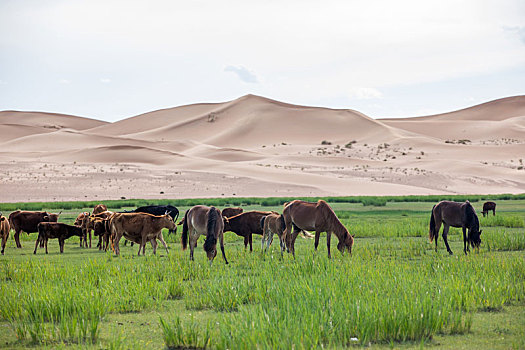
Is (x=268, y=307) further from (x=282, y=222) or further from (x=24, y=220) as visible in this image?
(x=24, y=220)

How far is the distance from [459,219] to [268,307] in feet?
30.5

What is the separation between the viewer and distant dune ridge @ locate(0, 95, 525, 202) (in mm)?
61406

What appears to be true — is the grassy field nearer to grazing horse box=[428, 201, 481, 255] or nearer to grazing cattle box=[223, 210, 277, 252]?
grazing horse box=[428, 201, 481, 255]

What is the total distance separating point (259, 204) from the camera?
1709 inches

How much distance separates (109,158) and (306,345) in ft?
282

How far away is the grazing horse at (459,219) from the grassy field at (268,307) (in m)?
2.34

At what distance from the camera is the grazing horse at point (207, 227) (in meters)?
14.9

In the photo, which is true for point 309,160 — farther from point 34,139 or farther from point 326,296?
point 326,296

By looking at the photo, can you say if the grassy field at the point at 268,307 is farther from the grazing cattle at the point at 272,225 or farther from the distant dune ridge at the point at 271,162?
the distant dune ridge at the point at 271,162

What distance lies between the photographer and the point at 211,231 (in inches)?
596

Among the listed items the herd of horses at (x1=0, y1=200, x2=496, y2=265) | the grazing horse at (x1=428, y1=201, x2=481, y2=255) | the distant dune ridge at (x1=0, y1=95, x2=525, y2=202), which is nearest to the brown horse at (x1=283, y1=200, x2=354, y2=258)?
the herd of horses at (x1=0, y1=200, x2=496, y2=265)

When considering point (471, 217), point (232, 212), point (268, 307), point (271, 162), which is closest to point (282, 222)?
point (471, 217)

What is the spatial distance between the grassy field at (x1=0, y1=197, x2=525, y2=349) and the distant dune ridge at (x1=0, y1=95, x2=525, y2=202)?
4356 centimetres

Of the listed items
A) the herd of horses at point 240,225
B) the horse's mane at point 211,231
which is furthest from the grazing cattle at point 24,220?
the horse's mane at point 211,231
